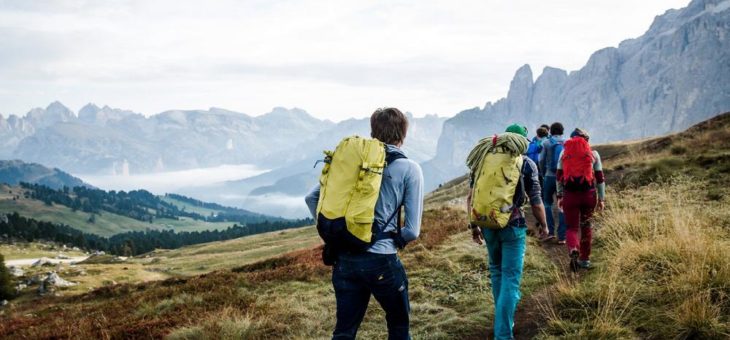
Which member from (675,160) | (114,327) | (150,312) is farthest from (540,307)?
(675,160)

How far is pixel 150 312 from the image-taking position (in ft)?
45.0

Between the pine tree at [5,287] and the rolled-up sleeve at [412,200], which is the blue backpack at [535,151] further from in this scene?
the pine tree at [5,287]

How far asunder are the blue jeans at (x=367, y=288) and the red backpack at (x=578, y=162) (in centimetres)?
589

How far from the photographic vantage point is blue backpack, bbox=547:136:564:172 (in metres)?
13.8

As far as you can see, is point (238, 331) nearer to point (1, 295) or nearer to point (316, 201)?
point (316, 201)

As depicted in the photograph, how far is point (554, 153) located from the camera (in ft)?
45.5

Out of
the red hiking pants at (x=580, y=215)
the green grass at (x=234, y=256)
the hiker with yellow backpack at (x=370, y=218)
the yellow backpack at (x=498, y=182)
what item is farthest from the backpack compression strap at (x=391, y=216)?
the green grass at (x=234, y=256)

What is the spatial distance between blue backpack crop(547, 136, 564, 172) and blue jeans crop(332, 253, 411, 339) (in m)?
9.95

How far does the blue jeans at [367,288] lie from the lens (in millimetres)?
5168

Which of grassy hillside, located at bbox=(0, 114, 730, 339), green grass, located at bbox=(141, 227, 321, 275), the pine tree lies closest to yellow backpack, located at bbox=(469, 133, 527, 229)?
grassy hillside, located at bbox=(0, 114, 730, 339)

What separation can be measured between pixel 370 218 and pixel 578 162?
6.44 metres

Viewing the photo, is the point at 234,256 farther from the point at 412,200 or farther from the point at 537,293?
the point at 412,200

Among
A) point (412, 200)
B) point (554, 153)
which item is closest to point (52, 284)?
point (554, 153)

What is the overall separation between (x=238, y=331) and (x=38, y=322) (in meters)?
11.7
